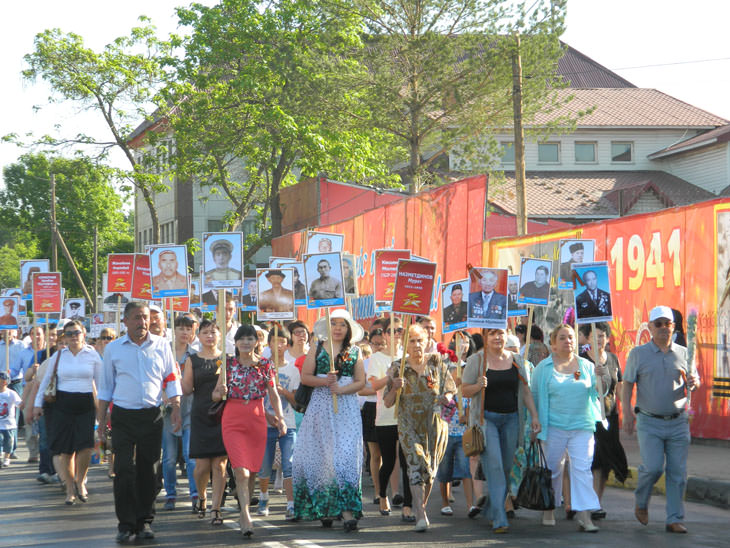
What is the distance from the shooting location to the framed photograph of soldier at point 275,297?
14.1 meters

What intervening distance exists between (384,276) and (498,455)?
23.4 ft

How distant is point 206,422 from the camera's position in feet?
35.0

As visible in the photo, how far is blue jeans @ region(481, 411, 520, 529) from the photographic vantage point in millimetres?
9961

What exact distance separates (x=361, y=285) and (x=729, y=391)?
16056mm

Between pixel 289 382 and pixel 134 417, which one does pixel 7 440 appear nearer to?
pixel 289 382

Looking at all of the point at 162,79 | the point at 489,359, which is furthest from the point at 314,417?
the point at 162,79

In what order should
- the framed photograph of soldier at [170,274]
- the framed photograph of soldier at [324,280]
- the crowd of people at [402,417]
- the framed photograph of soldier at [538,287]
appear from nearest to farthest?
the crowd of people at [402,417], the framed photograph of soldier at [324,280], the framed photograph of soldier at [538,287], the framed photograph of soldier at [170,274]

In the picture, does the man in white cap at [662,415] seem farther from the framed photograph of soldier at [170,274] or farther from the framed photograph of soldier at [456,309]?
the framed photograph of soldier at [170,274]

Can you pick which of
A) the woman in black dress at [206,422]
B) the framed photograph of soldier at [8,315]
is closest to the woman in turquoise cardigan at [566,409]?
the woman in black dress at [206,422]

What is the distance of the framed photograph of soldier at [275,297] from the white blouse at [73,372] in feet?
7.45

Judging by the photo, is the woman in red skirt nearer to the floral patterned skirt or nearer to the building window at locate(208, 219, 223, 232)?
the floral patterned skirt

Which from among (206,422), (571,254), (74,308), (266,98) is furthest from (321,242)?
(266,98)

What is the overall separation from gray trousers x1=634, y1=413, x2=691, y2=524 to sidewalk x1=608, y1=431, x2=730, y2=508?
6.90 feet

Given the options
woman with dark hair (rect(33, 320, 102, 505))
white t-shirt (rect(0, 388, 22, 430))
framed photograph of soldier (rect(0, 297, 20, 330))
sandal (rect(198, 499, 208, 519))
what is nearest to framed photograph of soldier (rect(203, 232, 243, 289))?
woman with dark hair (rect(33, 320, 102, 505))
